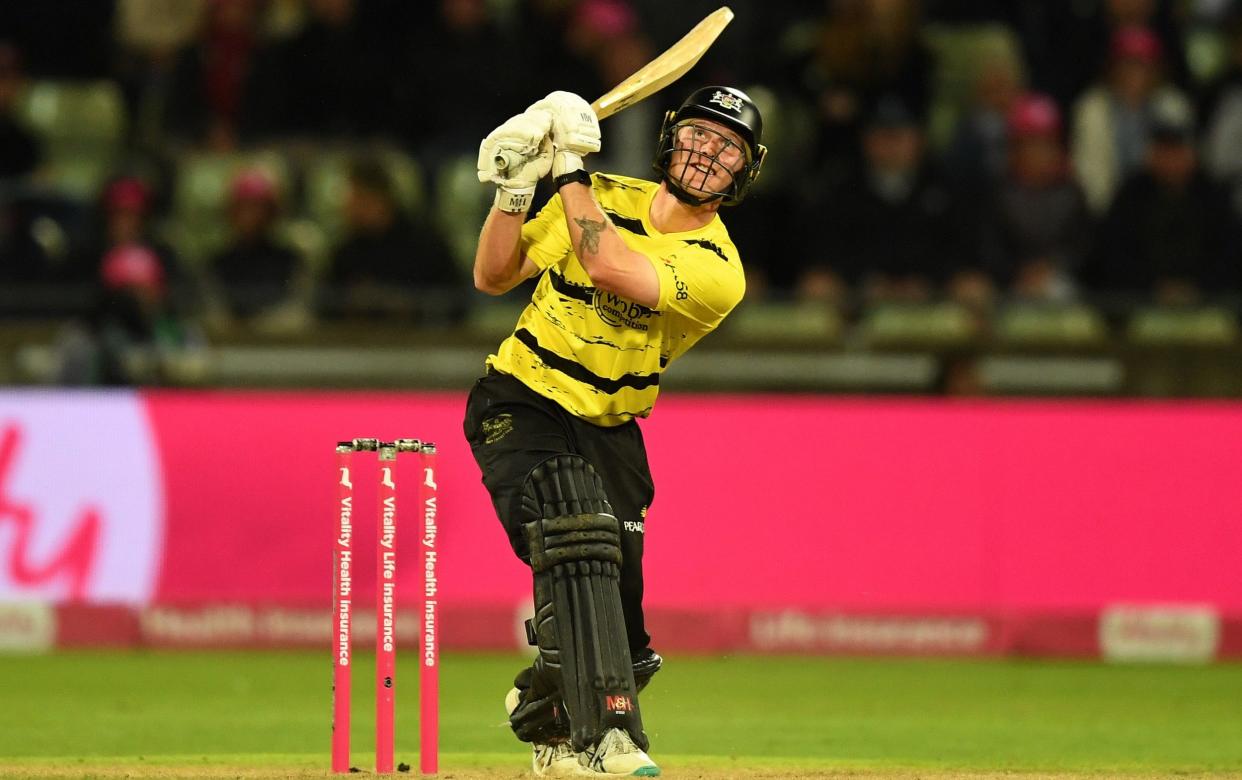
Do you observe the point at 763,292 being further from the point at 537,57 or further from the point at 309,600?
the point at 309,600

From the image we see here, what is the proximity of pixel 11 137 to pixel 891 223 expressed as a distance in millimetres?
5251

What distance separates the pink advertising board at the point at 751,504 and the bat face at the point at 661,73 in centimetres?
372

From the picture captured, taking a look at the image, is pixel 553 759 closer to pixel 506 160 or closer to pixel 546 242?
pixel 546 242

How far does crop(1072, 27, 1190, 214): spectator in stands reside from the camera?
12758 mm

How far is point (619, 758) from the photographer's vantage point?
237 inches

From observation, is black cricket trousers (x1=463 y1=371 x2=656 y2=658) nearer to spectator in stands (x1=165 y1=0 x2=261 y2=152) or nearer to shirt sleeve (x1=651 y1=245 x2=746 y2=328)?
shirt sleeve (x1=651 y1=245 x2=746 y2=328)

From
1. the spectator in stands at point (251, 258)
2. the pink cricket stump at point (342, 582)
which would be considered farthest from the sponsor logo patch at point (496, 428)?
the spectator in stands at point (251, 258)

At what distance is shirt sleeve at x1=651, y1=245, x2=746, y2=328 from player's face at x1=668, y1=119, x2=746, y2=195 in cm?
19

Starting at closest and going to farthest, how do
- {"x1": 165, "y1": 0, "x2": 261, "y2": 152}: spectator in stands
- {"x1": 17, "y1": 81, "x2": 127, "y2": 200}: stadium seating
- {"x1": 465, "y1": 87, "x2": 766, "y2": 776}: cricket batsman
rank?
1. {"x1": 465, "y1": 87, "x2": 766, "y2": 776}: cricket batsman
2. {"x1": 165, "y1": 0, "x2": 261, "y2": 152}: spectator in stands
3. {"x1": 17, "y1": 81, "x2": 127, "y2": 200}: stadium seating

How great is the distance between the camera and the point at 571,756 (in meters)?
6.47

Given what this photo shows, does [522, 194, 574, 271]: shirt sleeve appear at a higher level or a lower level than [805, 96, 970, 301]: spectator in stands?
lower

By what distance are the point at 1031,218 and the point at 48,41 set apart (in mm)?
6376

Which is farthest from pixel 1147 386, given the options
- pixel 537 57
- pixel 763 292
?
pixel 537 57

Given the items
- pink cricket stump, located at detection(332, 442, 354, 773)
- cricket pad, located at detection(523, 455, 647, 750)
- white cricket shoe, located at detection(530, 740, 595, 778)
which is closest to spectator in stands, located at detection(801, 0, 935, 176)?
white cricket shoe, located at detection(530, 740, 595, 778)
